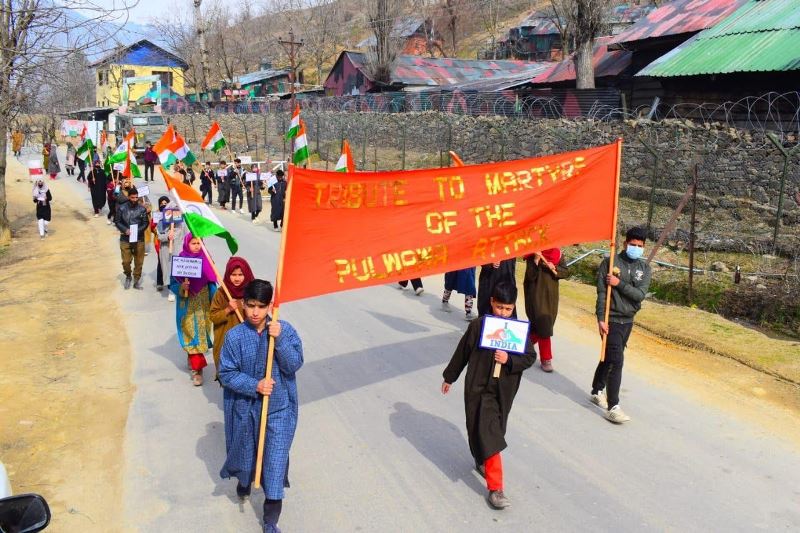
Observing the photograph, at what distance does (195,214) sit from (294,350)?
251 cm

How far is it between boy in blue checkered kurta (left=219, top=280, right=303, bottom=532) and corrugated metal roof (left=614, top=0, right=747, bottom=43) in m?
19.1

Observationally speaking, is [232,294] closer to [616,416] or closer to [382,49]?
[616,416]

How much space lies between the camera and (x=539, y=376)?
7699 millimetres

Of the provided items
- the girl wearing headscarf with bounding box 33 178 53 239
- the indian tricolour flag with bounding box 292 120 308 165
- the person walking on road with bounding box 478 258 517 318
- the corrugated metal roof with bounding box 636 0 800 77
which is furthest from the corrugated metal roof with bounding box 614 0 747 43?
the girl wearing headscarf with bounding box 33 178 53 239

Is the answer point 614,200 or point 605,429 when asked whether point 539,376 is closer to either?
point 605,429

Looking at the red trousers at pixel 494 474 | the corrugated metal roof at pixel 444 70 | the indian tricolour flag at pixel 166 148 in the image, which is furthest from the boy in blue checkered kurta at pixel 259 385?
the corrugated metal roof at pixel 444 70

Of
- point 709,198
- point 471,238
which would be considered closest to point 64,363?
point 471,238

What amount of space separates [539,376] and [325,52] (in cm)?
7660

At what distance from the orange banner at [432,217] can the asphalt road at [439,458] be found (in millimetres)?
1519

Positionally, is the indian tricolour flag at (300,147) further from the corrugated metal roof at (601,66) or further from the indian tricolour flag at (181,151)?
the corrugated metal roof at (601,66)

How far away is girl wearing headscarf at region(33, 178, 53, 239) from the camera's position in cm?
1773

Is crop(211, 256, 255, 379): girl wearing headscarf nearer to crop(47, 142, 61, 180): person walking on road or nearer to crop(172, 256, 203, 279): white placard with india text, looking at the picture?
crop(172, 256, 203, 279): white placard with india text

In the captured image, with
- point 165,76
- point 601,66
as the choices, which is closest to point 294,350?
point 601,66

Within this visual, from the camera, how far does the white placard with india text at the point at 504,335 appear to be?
16.2 ft
